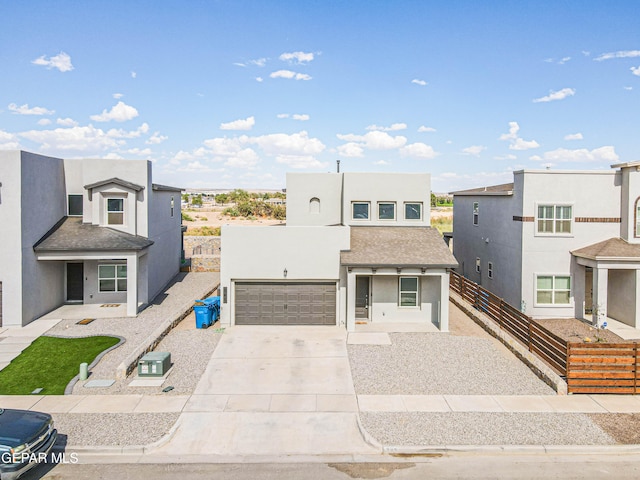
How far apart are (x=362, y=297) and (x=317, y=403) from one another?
843 centimetres

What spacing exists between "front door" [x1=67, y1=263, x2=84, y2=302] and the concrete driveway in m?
10.3

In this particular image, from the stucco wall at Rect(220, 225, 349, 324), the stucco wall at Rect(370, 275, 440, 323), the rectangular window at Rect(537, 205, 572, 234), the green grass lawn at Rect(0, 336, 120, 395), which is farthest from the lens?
the rectangular window at Rect(537, 205, 572, 234)

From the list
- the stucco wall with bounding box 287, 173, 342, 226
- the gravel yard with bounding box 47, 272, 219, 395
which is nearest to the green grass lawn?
the gravel yard with bounding box 47, 272, 219, 395

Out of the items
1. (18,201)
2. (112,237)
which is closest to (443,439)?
(112,237)

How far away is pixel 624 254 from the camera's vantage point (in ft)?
63.7

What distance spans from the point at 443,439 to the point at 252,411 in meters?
4.88

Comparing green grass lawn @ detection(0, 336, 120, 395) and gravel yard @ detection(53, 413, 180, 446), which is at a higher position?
green grass lawn @ detection(0, 336, 120, 395)

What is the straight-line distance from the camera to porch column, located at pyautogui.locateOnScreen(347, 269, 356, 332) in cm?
1858

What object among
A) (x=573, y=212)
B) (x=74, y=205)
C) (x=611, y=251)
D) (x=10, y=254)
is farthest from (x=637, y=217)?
(x=10, y=254)

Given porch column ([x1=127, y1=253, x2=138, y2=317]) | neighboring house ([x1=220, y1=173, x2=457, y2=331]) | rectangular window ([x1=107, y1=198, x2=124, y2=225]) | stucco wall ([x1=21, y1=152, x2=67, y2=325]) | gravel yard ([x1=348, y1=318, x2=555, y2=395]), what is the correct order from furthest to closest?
rectangular window ([x1=107, y1=198, x2=124, y2=225]) < porch column ([x1=127, y1=253, x2=138, y2=317]) < stucco wall ([x1=21, y1=152, x2=67, y2=325]) < neighboring house ([x1=220, y1=173, x2=457, y2=331]) < gravel yard ([x1=348, y1=318, x2=555, y2=395])

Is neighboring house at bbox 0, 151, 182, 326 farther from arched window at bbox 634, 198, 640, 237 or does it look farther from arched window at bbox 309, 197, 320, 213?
arched window at bbox 634, 198, 640, 237

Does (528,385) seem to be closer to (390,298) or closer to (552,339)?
(552,339)

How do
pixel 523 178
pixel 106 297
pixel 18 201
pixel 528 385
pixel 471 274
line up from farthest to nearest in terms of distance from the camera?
pixel 471 274
pixel 106 297
pixel 523 178
pixel 18 201
pixel 528 385

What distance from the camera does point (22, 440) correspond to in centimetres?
859
